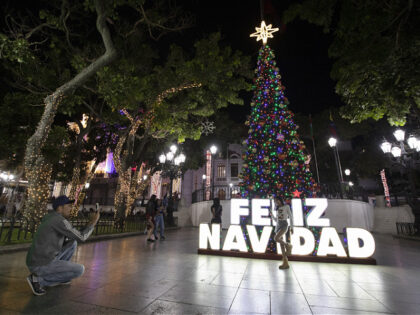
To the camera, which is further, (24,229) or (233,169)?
(233,169)

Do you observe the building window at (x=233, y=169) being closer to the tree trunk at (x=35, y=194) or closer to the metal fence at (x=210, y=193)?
the metal fence at (x=210, y=193)

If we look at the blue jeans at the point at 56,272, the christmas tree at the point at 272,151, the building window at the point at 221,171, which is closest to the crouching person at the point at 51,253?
the blue jeans at the point at 56,272

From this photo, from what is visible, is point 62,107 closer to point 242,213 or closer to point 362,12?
point 242,213

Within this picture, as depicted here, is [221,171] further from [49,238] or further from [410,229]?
[49,238]

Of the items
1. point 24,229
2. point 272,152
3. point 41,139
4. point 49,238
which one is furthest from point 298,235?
point 24,229

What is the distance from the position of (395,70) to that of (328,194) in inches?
439

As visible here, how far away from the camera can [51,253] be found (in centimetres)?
342

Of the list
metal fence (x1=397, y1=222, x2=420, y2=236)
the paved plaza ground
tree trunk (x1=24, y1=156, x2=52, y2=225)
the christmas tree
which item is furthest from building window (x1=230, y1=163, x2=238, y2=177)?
the paved plaza ground

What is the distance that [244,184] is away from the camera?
8.92 metres

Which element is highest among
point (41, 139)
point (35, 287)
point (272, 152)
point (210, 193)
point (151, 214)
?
point (41, 139)

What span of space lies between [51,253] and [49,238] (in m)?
0.25

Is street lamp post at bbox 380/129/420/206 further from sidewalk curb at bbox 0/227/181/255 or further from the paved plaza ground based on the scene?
sidewalk curb at bbox 0/227/181/255

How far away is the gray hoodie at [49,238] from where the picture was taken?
3.35 metres

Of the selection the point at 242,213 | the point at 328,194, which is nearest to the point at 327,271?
the point at 242,213
